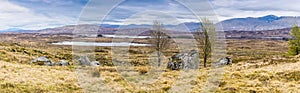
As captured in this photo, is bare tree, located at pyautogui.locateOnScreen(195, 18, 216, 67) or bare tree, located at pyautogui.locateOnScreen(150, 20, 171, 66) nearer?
bare tree, located at pyautogui.locateOnScreen(195, 18, 216, 67)

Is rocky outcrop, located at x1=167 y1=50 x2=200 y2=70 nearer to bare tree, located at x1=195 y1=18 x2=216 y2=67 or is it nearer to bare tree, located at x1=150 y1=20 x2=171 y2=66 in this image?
bare tree, located at x1=195 y1=18 x2=216 y2=67

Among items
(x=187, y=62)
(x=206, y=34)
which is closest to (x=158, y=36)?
(x=206, y=34)

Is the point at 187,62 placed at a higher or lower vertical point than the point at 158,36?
lower

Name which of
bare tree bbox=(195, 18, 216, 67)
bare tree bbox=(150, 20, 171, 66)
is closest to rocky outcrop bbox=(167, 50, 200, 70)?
bare tree bbox=(195, 18, 216, 67)

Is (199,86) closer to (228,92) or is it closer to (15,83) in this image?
(228,92)

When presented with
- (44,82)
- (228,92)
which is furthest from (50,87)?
(228,92)

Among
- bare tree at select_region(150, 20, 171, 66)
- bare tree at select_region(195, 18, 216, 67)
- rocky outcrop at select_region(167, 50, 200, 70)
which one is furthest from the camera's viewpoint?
bare tree at select_region(150, 20, 171, 66)

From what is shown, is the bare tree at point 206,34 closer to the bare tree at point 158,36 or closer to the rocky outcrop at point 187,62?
the bare tree at point 158,36

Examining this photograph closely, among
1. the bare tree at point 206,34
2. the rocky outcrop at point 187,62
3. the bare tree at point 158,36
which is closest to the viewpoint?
the rocky outcrop at point 187,62

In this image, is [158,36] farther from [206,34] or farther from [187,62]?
[187,62]

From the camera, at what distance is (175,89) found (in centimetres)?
2633


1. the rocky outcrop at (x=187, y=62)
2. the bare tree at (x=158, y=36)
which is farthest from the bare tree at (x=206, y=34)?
the rocky outcrop at (x=187, y=62)

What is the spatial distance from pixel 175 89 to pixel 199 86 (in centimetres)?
254

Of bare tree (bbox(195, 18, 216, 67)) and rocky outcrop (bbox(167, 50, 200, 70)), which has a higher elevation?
bare tree (bbox(195, 18, 216, 67))
